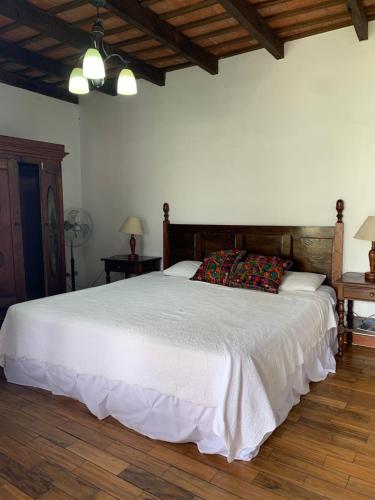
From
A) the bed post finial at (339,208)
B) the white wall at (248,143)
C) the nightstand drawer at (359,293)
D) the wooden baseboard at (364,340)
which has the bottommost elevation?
the wooden baseboard at (364,340)

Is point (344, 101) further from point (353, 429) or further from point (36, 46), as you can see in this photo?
point (36, 46)

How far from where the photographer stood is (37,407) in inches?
94.6

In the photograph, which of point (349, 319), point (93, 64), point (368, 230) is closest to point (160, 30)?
point (93, 64)

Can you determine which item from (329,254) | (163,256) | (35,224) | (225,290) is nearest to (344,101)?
(329,254)

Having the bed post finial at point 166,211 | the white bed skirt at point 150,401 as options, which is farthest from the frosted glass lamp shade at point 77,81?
the bed post finial at point 166,211

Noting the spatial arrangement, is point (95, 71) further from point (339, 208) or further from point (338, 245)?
point (338, 245)

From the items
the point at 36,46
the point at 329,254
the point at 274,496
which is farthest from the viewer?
the point at 36,46

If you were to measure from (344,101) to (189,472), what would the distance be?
314 centimetres

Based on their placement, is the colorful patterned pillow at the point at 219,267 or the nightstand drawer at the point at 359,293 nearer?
the nightstand drawer at the point at 359,293

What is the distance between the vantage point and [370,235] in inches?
116

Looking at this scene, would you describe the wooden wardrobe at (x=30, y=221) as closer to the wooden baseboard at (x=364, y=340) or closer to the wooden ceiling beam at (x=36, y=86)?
the wooden ceiling beam at (x=36, y=86)

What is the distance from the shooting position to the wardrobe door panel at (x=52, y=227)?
400 centimetres

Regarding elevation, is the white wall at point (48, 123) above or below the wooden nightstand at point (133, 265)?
above

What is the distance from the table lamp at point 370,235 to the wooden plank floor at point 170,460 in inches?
39.7
